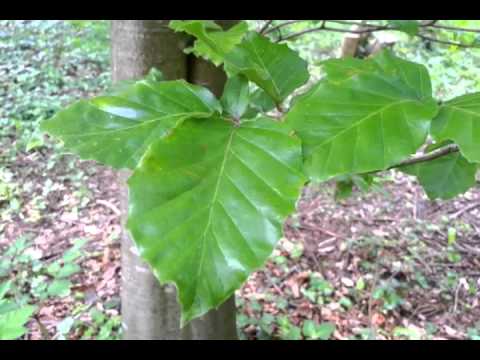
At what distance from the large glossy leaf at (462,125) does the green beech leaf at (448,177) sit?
1.13ft

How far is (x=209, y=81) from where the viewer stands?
1112 mm

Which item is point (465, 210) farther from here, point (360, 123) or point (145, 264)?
point (360, 123)

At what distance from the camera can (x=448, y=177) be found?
916mm

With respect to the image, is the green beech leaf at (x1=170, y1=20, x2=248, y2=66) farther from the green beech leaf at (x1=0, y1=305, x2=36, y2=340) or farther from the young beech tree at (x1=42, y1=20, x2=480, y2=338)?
the green beech leaf at (x1=0, y1=305, x2=36, y2=340)

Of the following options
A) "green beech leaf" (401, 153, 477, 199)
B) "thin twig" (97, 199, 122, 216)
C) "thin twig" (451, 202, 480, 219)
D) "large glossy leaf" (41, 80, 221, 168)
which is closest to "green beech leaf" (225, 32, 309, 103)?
"large glossy leaf" (41, 80, 221, 168)

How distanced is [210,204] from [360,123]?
8.4 inches

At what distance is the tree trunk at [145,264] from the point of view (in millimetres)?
1045

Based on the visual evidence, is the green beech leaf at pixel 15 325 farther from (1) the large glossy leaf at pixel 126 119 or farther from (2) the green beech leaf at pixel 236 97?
(2) the green beech leaf at pixel 236 97

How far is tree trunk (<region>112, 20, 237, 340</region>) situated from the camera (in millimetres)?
1045

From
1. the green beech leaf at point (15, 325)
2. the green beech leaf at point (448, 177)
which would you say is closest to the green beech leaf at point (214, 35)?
the green beech leaf at point (448, 177)

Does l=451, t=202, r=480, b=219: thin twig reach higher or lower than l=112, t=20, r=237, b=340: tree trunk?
lower

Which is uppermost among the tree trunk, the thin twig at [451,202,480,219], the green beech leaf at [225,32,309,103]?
the green beech leaf at [225,32,309,103]

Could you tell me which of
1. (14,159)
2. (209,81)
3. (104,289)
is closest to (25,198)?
(14,159)
